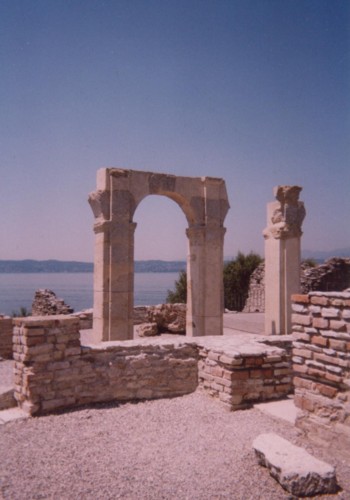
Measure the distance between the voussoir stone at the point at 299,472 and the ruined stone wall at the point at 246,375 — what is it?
6.67 ft

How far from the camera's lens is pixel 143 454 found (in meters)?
4.73

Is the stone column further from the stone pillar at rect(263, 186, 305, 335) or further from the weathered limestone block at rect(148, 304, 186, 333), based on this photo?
the weathered limestone block at rect(148, 304, 186, 333)

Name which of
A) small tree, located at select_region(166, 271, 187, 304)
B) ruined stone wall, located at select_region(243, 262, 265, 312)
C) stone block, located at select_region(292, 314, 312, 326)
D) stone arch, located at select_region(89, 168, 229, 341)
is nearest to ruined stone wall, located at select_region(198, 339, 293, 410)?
stone block, located at select_region(292, 314, 312, 326)

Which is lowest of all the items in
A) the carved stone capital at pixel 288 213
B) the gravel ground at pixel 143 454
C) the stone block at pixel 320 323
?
the gravel ground at pixel 143 454

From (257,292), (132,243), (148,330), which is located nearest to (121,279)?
(132,243)

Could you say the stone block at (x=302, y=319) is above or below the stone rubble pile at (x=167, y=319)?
above

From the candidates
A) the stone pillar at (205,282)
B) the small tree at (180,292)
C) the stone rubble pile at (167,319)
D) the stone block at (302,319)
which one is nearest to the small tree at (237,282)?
the small tree at (180,292)

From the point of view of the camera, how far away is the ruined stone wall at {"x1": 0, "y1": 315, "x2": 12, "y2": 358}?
11.8 m

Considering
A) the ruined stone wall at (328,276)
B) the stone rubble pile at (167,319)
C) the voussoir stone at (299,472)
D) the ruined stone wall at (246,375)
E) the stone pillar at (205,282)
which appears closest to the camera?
the voussoir stone at (299,472)

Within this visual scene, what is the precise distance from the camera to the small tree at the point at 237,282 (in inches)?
1053

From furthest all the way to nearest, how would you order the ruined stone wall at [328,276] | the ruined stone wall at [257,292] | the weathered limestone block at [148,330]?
the ruined stone wall at [257,292] < the ruined stone wall at [328,276] < the weathered limestone block at [148,330]

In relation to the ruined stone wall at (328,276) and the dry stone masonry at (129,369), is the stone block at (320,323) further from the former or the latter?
the ruined stone wall at (328,276)

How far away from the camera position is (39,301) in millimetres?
17359

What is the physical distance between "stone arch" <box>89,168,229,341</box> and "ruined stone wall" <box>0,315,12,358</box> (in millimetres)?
3549
